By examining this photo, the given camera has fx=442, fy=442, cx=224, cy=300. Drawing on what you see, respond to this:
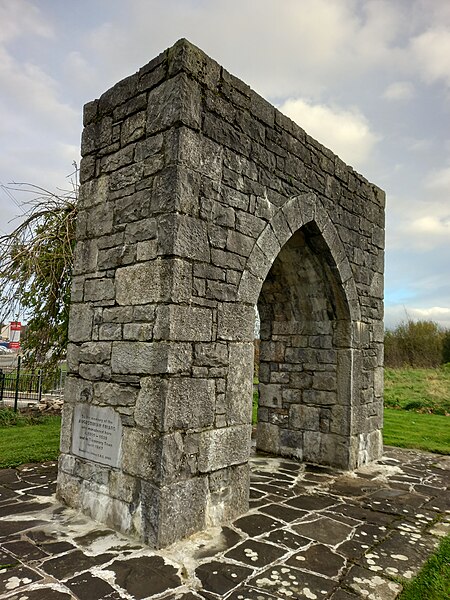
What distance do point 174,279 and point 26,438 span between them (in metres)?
4.87

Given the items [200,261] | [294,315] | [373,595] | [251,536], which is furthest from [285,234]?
[373,595]

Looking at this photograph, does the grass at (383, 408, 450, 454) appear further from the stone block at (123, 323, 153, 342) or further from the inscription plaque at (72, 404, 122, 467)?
the stone block at (123, 323, 153, 342)

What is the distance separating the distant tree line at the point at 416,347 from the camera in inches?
842

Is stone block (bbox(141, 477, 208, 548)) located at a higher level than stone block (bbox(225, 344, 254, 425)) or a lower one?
lower

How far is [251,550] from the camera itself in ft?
10.4

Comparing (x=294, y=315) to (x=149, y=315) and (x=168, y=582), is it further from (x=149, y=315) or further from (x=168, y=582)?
(x=168, y=582)

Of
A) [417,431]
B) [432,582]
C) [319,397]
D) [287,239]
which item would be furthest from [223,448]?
[417,431]

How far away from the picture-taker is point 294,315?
6.14 metres

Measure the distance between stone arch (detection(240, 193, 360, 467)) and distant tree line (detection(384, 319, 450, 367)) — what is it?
1669 centimetres

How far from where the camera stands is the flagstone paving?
2639mm

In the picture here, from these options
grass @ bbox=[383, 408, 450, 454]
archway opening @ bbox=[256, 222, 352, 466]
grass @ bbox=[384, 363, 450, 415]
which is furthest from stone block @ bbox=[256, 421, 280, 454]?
grass @ bbox=[384, 363, 450, 415]

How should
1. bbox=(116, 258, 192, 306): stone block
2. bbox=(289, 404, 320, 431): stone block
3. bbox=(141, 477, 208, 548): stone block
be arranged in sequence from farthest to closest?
bbox=(289, 404, 320, 431): stone block → bbox=(116, 258, 192, 306): stone block → bbox=(141, 477, 208, 548): stone block

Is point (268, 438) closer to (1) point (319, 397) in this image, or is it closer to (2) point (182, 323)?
(1) point (319, 397)

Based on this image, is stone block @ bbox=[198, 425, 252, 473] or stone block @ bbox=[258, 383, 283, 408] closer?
stone block @ bbox=[198, 425, 252, 473]
